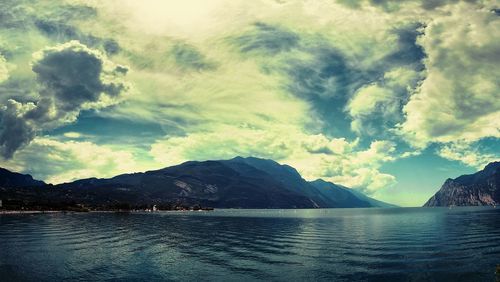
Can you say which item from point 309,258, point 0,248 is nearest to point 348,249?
point 309,258

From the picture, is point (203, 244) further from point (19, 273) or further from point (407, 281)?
point (407, 281)

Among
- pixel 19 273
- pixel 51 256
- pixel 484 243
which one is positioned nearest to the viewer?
pixel 19 273

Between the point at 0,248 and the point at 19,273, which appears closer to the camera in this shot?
the point at 19,273

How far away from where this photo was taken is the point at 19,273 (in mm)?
63375

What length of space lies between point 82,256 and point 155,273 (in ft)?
83.0

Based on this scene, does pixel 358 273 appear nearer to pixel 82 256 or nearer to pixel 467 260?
pixel 467 260

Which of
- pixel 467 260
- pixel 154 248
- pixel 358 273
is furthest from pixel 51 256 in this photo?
pixel 467 260

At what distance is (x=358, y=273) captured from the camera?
64.0 metres

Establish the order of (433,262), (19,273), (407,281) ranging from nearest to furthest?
(407,281) < (19,273) < (433,262)

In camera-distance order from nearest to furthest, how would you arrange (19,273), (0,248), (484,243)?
(19,273) → (0,248) → (484,243)

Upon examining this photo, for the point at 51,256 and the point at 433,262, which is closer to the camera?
the point at 433,262

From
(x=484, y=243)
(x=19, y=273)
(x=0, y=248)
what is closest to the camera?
(x=19, y=273)

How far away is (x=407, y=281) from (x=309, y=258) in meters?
24.7

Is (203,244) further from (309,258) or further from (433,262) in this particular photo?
(433,262)
